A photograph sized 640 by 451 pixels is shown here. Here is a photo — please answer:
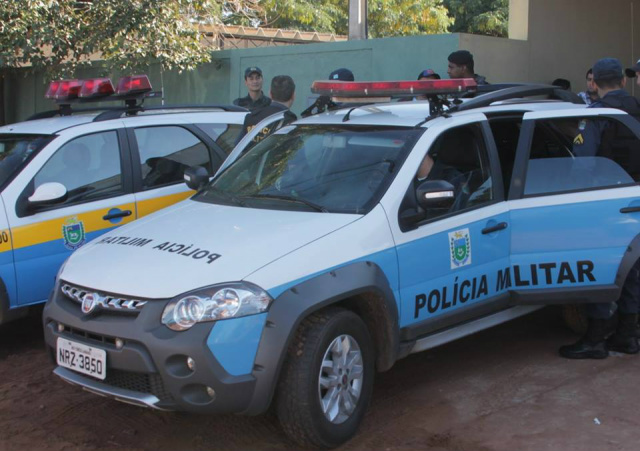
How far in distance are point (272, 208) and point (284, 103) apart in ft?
10.7

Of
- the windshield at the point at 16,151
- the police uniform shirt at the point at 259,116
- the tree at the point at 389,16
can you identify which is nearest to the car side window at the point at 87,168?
the windshield at the point at 16,151

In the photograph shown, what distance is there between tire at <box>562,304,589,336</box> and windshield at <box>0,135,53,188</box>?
3.96m

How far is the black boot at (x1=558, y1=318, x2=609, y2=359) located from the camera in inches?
212

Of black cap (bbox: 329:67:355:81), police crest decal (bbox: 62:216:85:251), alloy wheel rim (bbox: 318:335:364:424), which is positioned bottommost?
alloy wheel rim (bbox: 318:335:364:424)

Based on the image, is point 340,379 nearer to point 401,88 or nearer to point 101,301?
point 101,301

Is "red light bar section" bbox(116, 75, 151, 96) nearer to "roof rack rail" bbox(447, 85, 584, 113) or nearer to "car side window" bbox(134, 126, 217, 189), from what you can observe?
"car side window" bbox(134, 126, 217, 189)

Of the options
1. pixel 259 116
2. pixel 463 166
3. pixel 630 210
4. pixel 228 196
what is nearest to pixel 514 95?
pixel 463 166

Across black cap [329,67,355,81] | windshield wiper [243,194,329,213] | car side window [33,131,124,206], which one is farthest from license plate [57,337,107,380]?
black cap [329,67,355,81]

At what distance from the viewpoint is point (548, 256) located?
195 inches

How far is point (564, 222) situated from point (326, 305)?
74.9 inches

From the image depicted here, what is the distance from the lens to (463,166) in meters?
4.98

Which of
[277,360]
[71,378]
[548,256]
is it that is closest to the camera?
[277,360]

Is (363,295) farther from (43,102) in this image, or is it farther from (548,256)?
(43,102)

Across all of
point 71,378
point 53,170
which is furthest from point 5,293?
point 71,378
